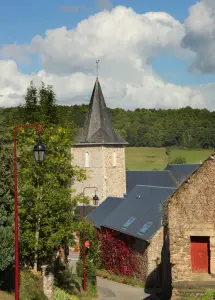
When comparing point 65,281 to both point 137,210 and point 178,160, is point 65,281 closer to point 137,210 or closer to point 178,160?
point 137,210

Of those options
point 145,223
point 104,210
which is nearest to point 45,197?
point 145,223

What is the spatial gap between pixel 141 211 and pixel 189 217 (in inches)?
694

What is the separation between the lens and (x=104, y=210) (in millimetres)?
43750

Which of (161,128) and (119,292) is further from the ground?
(161,128)

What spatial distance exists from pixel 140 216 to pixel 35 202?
Result: 1398cm

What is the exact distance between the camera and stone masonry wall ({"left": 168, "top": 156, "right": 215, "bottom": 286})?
1759 centimetres

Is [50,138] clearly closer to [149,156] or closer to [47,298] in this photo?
[47,298]

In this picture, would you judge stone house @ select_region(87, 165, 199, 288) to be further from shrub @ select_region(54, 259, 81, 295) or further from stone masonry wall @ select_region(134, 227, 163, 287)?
shrub @ select_region(54, 259, 81, 295)

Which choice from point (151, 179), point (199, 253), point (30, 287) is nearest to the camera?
point (199, 253)

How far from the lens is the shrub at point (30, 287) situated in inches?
745

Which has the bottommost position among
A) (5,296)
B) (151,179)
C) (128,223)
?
(5,296)

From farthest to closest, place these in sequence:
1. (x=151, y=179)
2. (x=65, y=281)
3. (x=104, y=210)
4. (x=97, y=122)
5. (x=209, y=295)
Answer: (x=151, y=179), (x=97, y=122), (x=104, y=210), (x=65, y=281), (x=209, y=295)

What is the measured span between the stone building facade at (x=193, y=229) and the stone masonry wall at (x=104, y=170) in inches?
1320

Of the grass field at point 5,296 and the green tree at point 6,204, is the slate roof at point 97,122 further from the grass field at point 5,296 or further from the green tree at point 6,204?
the grass field at point 5,296
